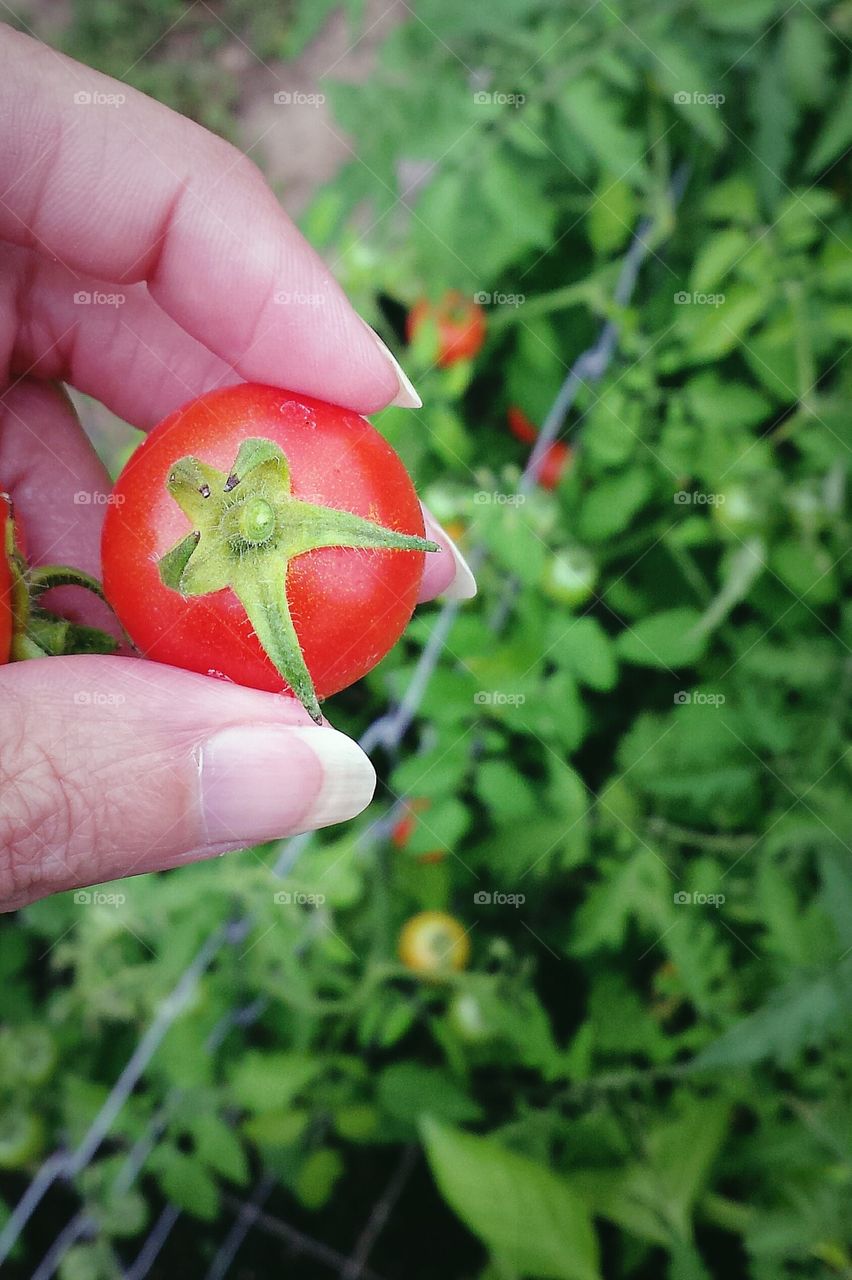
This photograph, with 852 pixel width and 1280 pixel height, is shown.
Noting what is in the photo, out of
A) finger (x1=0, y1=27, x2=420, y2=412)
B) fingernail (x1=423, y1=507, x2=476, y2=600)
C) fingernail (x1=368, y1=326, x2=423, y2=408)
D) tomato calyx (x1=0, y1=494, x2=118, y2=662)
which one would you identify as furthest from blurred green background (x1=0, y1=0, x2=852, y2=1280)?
tomato calyx (x1=0, y1=494, x2=118, y2=662)

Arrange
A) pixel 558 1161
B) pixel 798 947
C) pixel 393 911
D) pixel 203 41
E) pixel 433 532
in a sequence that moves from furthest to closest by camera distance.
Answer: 1. pixel 203 41
2. pixel 393 911
3. pixel 558 1161
4. pixel 798 947
5. pixel 433 532

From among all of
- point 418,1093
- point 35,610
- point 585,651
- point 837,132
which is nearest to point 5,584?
point 35,610

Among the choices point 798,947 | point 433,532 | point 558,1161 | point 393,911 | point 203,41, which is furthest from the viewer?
point 203,41

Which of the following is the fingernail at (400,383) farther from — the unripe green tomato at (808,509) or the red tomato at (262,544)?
the unripe green tomato at (808,509)

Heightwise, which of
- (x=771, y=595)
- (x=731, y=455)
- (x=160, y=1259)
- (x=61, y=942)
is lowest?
(x=160, y=1259)

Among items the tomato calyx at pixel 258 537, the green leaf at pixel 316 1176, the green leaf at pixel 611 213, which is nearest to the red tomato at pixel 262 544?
the tomato calyx at pixel 258 537

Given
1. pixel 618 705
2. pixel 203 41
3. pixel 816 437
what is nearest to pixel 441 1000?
pixel 618 705

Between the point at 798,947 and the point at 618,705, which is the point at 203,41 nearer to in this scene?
the point at 618,705

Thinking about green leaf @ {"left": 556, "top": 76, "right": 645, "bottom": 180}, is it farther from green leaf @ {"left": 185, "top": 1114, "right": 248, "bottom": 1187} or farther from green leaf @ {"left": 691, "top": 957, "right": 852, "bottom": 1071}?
green leaf @ {"left": 185, "top": 1114, "right": 248, "bottom": 1187}
